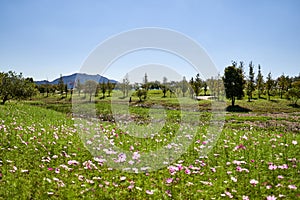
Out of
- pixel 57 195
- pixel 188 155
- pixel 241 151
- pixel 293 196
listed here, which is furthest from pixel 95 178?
pixel 241 151

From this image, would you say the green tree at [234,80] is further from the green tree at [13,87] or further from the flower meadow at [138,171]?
the flower meadow at [138,171]

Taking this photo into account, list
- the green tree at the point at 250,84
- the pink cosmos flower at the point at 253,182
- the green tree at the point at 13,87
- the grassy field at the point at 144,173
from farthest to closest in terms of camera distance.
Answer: the green tree at the point at 250,84 < the green tree at the point at 13,87 < the pink cosmos flower at the point at 253,182 < the grassy field at the point at 144,173

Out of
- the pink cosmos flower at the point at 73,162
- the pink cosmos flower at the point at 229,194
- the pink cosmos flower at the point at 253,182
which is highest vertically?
the pink cosmos flower at the point at 73,162

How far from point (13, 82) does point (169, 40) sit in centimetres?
2773

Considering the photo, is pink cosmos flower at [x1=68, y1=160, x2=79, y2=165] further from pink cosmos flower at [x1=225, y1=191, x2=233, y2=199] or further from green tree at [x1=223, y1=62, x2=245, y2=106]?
green tree at [x1=223, y1=62, x2=245, y2=106]

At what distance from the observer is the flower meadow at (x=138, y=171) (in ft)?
15.9

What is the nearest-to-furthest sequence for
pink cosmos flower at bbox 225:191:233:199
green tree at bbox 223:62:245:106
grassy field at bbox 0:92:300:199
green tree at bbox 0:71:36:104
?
pink cosmos flower at bbox 225:191:233:199, grassy field at bbox 0:92:300:199, green tree at bbox 0:71:36:104, green tree at bbox 223:62:245:106

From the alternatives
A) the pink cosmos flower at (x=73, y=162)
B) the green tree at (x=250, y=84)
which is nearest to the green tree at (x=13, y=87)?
the pink cosmos flower at (x=73, y=162)

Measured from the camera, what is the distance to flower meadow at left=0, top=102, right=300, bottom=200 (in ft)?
15.9

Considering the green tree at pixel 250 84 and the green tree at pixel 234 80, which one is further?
the green tree at pixel 250 84

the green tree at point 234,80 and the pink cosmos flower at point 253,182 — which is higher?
the green tree at point 234,80

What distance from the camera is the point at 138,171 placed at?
242 inches

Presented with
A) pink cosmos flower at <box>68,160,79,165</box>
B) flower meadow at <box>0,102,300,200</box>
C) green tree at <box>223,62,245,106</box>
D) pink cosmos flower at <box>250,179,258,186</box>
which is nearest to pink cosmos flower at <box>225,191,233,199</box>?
flower meadow at <box>0,102,300,200</box>

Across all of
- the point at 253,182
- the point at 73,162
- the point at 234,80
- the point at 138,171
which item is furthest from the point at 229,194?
the point at 234,80
